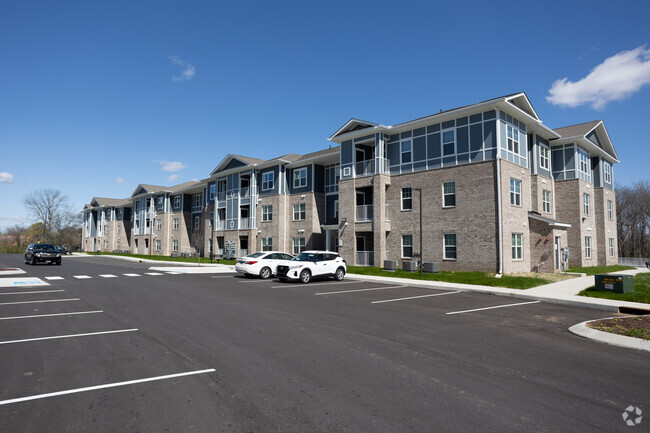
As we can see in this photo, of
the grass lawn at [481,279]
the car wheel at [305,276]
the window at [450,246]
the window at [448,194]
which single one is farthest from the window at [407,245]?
the car wheel at [305,276]

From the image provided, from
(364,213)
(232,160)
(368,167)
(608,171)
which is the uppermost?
(232,160)

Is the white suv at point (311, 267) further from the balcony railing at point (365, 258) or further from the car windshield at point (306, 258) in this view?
the balcony railing at point (365, 258)

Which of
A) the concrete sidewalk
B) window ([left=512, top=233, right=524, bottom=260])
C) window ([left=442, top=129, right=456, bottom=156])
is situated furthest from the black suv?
window ([left=512, top=233, right=524, bottom=260])

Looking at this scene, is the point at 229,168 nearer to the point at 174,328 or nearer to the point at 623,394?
the point at 174,328

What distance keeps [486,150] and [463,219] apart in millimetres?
4338

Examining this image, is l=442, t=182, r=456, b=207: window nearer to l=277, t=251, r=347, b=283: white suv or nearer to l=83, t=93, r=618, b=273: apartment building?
l=83, t=93, r=618, b=273: apartment building

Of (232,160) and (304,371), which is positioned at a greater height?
(232,160)

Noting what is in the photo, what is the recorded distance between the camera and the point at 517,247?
23922 millimetres

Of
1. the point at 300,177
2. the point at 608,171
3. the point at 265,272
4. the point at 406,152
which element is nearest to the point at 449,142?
the point at 406,152

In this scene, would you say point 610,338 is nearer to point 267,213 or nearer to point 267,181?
point 267,213

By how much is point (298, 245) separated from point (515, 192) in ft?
63.8

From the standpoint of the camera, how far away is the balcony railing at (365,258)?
28453 mm

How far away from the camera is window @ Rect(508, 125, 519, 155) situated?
24.2 meters

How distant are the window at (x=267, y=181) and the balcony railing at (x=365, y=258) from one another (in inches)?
559
